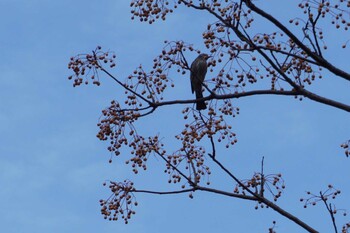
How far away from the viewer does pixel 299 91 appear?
705 cm

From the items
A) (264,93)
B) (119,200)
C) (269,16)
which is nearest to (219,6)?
(269,16)

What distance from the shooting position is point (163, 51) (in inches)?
303

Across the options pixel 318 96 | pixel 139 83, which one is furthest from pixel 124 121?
pixel 318 96

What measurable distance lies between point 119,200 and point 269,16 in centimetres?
290

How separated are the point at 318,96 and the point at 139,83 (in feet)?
7.49

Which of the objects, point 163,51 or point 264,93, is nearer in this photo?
point 264,93

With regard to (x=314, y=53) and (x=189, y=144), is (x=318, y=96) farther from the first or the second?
(x=189, y=144)

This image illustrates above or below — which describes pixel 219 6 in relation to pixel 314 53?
above

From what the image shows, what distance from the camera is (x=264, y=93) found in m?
7.13

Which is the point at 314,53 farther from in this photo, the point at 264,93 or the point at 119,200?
the point at 119,200

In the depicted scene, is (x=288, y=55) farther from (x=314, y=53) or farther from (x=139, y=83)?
(x=139, y=83)

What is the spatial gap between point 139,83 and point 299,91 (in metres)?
2.08

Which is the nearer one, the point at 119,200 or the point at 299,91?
the point at 299,91

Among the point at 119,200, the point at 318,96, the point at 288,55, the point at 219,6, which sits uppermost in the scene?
the point at 219,6
